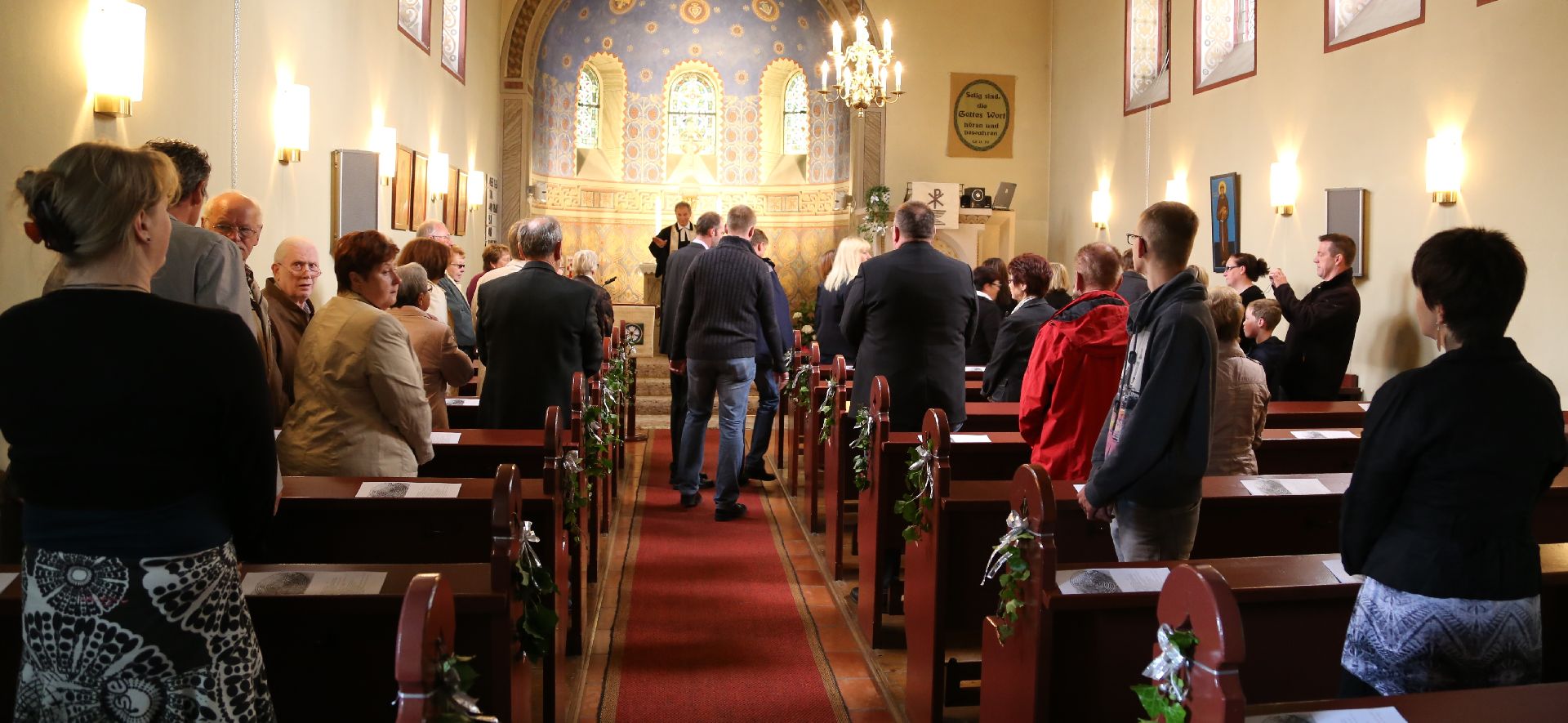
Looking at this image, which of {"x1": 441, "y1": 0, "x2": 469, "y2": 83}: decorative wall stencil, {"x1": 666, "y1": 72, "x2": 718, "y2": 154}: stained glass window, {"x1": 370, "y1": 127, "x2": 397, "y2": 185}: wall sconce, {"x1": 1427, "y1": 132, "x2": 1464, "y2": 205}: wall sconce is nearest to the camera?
{"x1": 1427, "y1": 132, "x2": 1464, "y2": 205}: wall sconce

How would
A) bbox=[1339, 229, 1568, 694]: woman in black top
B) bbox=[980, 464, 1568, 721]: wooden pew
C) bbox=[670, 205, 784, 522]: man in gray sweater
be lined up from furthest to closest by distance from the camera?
bbox=[670, 205, 784, 522]: man in gray sweater < bbox=[980, 464, 1568, 721]: wooden pew < bbox=[1339, 229, 1568, 694]: woman in black top

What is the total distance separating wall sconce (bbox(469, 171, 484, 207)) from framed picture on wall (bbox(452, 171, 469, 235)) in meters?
0.15

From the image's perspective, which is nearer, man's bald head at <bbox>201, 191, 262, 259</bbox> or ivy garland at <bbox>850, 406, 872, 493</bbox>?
man's bald head at <bbox>201, 191, 262, 259</bbox>

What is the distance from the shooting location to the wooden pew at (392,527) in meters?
2.96

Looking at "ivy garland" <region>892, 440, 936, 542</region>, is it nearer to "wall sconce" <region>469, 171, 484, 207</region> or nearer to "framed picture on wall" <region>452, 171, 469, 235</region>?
"framed picture on wall" <region>452, 171, 469, 235</region>

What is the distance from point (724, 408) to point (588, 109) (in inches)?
393

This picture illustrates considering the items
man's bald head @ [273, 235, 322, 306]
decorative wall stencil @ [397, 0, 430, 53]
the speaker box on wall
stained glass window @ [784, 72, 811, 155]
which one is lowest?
man's bald head @ [273, 235, 322, 306]

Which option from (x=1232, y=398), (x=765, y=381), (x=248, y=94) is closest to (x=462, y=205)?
(x=248, y=94)

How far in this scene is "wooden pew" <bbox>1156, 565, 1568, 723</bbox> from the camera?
4.96 feet

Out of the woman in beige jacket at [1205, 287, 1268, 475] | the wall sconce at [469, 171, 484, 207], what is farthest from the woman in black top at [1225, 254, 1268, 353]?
the wall sconce at [469, 171, 484, 207]

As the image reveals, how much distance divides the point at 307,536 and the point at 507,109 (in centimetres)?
1078

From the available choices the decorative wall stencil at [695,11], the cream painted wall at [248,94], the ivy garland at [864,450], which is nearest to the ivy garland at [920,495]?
the ivy garland at [864,450]

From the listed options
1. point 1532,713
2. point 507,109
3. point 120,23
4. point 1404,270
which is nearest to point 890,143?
point 507,109

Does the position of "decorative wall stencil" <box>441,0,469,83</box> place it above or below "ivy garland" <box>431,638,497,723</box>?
above
